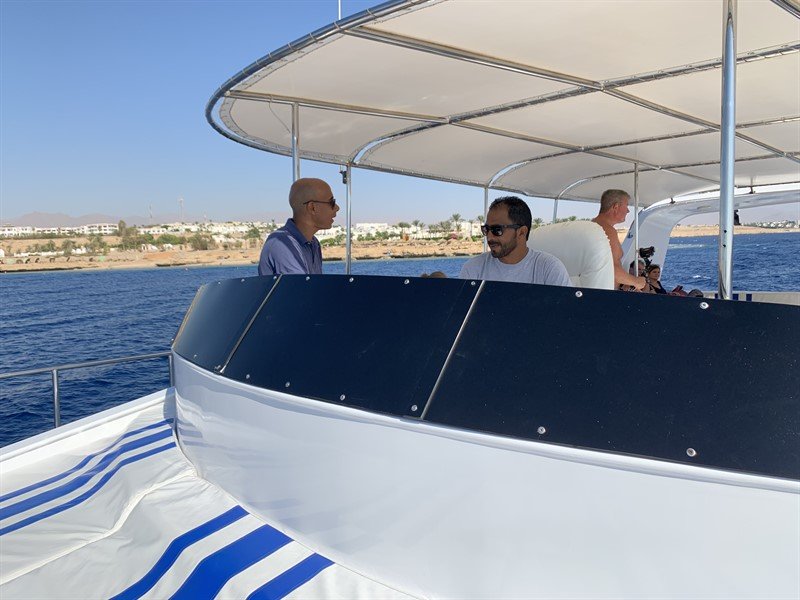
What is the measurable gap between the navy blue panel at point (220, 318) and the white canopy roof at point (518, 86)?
3.42 ft

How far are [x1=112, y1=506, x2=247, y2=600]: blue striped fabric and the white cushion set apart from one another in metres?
1.93

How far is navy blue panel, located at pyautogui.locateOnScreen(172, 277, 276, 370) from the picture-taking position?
2.40m

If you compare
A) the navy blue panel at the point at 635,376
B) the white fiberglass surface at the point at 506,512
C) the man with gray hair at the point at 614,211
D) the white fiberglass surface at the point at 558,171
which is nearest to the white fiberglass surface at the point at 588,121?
the man with gray hair at the point at 614,211

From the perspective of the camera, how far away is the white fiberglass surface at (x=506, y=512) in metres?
1.29

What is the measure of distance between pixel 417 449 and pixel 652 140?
15.6 ft

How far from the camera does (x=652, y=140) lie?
17.6 feet

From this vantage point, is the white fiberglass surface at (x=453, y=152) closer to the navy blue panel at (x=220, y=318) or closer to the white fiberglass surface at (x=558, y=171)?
the white fiberglass surface at (x=558, y=171)

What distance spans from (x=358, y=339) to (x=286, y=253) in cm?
104

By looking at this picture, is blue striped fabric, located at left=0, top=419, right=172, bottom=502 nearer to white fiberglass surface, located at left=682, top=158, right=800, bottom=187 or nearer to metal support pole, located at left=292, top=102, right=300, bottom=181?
metal support pole, located at left=292, top=102, right=300, bottom=181

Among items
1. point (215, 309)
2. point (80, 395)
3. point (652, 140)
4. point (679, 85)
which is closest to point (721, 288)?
point (215, 309)

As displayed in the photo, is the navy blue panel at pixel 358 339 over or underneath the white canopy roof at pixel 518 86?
underneath

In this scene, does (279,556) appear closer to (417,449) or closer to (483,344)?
(417,449)

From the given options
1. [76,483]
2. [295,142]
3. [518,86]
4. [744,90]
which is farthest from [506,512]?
[744,90]

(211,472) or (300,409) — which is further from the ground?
(300,409)
